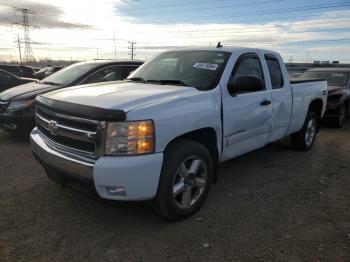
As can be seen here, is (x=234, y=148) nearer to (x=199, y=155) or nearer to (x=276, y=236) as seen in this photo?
(x=199, y=155)

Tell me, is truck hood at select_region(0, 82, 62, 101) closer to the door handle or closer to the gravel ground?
the gravel ground

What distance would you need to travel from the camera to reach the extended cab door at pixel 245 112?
4.57 meters

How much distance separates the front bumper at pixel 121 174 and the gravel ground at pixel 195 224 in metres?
0.17

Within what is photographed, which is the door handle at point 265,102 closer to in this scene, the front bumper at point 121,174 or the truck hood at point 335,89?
the front bumper at point 121,174

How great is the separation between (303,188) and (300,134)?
6.82 ft

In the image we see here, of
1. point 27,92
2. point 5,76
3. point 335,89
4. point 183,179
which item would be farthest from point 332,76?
point 5,76

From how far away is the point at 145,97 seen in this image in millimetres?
3818

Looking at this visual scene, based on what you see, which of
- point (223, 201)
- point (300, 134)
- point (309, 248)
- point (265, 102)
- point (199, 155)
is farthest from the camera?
point (300, 134)

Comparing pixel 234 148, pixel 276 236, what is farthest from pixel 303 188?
pixel 276 236

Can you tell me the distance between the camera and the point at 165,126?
3625mm

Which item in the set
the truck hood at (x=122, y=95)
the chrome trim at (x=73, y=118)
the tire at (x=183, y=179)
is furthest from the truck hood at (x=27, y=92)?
the tire at (x=183, y=179)

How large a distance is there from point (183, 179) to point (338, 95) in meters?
8.00

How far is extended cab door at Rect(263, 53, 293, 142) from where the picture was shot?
558 cm

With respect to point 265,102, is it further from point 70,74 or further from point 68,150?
point 70,74
